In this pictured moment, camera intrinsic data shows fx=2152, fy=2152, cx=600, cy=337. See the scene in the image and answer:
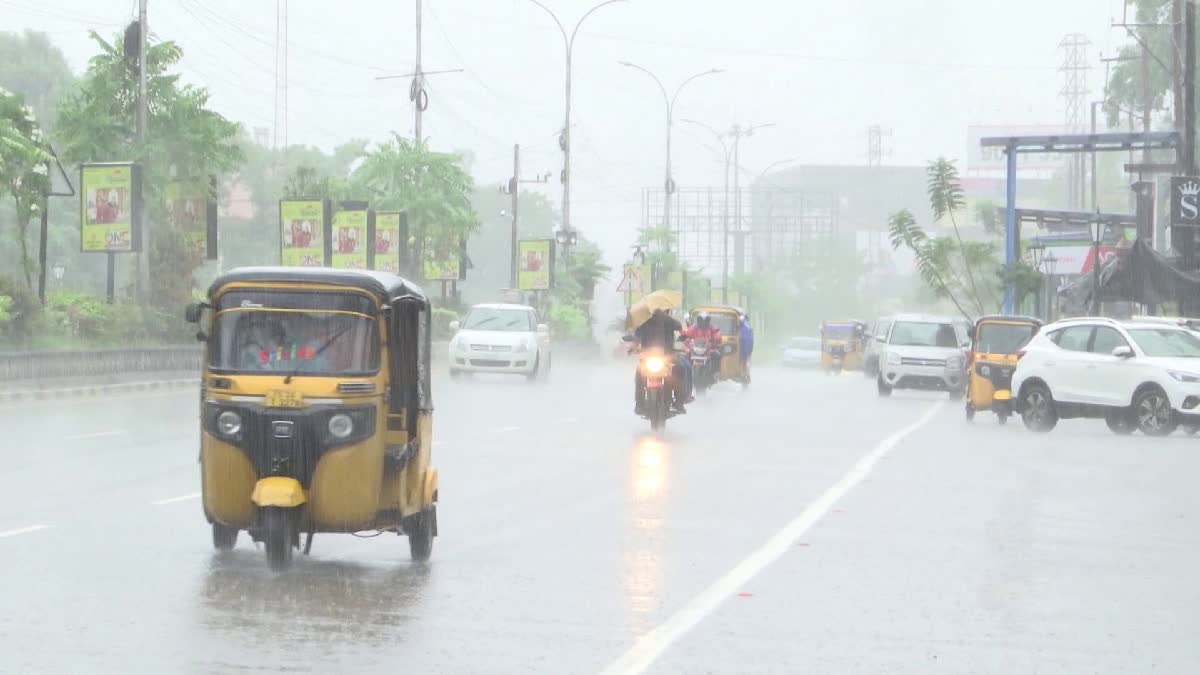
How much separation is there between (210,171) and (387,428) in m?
43.5

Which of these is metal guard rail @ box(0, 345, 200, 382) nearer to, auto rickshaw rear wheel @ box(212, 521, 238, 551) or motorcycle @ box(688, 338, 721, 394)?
motorcycle @ box(688, 338, 721, 394)

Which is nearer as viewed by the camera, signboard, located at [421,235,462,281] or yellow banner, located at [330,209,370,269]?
yellow banner, located at [330,209,370,269]

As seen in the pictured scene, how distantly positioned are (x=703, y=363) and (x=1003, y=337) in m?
7.02

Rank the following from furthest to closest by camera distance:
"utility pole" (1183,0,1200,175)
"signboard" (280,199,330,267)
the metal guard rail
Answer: "signboard" (280,199,330,267), "utility pole" (1183,0,1200,175), the metal guard rail

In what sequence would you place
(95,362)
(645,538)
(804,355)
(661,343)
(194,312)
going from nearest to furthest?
(194,312)
(645,538)
(661,343)
(95,362)
(804,355)

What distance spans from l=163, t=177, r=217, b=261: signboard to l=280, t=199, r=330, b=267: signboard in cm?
468

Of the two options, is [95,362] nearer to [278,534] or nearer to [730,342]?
[730,342]

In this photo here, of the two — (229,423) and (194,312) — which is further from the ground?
(194,312)

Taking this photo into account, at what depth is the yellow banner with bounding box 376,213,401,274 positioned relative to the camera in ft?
225

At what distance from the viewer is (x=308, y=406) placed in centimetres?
1203

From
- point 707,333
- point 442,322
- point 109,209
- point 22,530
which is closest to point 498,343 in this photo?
point 707,333

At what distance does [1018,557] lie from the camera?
14.0 metres

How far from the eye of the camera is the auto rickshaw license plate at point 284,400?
12047 millimetres

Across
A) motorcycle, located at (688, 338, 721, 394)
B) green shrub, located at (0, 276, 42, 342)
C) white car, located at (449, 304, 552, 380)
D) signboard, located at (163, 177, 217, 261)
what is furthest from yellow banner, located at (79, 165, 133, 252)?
motorcycle, located at (688, 338, 721, 394)
